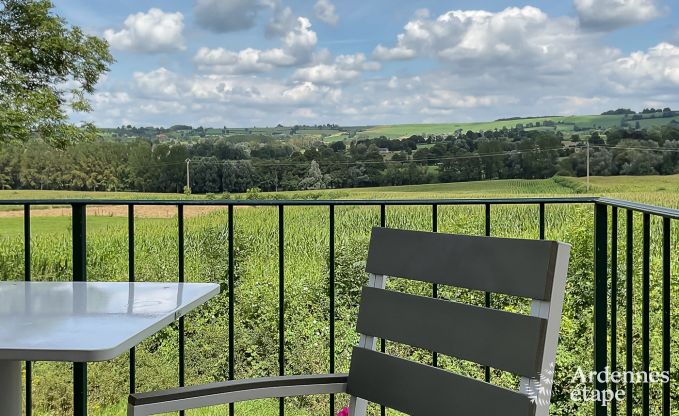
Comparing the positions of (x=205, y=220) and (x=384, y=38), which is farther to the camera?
(x=384, y=38)

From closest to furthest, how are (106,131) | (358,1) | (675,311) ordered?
(675,311)
(106,131)
(358,1)

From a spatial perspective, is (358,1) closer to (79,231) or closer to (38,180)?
(38,180)

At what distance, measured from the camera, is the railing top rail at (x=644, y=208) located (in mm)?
1559

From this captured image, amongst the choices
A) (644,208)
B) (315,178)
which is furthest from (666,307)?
(315,178)

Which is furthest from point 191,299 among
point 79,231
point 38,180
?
point 38,180

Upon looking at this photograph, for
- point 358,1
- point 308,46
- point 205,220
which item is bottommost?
point 205,220

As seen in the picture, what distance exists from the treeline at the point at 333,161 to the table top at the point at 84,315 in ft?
49.9

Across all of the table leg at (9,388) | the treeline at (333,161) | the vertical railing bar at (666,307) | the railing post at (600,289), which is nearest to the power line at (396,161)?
the treeline at (333,161)

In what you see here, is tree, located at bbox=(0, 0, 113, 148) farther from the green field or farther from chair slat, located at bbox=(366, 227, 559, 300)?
chair slat, located at bbox=(366, 227, 559, 300)

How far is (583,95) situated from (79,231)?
2104 cm

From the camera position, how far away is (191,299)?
1409 mm

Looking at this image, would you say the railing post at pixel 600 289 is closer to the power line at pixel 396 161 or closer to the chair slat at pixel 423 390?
the chair slat at pixel 423 390

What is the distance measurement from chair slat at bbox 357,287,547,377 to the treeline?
15.2 meters

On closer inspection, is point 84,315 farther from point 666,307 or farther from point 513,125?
point 513,125
